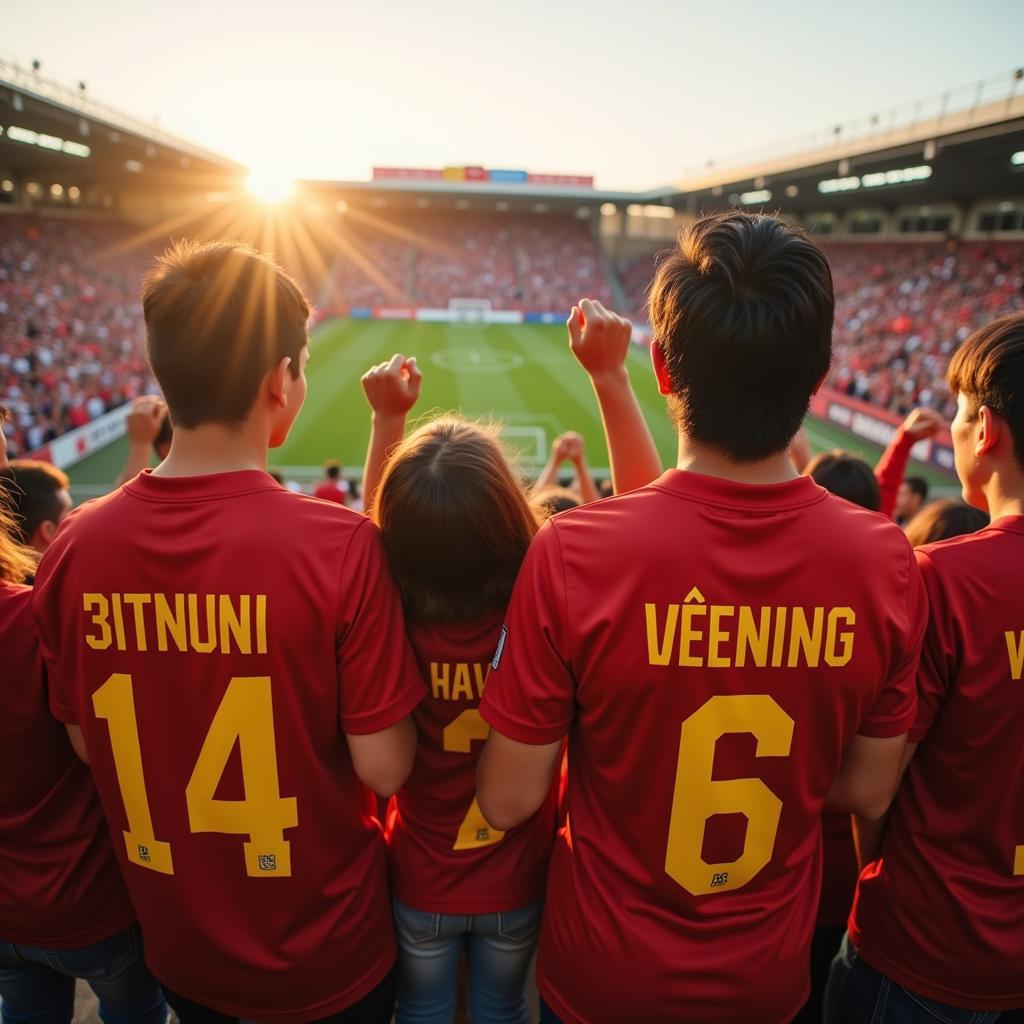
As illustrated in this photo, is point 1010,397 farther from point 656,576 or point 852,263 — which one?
point 852,263

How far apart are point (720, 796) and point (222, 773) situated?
1195 mm

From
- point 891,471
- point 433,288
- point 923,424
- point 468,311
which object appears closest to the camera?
point 923,424

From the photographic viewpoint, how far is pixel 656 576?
4.75ft

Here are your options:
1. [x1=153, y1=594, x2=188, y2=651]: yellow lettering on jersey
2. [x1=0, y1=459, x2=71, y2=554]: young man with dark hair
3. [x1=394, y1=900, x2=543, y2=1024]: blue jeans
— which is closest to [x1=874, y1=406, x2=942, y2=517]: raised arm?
[x1=394, y1=900, x2=543, y2=1024]: blue jeans

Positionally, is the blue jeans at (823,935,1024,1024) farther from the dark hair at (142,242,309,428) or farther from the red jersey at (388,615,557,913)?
the dark hair at (142,242,309,428)

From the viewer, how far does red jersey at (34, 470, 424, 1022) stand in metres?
1.62

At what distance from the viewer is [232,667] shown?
64.4 inches

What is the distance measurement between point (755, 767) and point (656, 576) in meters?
0.52

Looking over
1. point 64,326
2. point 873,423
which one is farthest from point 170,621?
point 64,326

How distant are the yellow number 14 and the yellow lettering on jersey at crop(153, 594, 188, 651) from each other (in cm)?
15

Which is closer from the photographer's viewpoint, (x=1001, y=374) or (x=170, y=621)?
(x=170, y=621)

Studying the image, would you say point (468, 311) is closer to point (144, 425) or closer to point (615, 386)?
point (144, 425)

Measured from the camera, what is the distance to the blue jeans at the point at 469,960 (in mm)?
2018

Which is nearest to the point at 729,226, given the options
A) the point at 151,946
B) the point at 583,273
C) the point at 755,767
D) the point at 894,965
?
the point at 755,767
